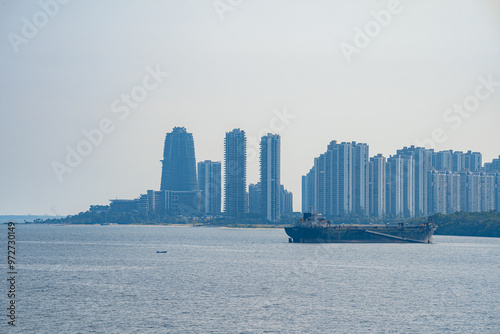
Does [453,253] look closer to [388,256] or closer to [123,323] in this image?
[388,256]

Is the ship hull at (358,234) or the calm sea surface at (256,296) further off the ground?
the ship hull at (358,234)

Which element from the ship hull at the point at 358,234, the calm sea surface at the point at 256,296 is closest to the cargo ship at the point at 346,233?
the ship hull at the point at 358,234

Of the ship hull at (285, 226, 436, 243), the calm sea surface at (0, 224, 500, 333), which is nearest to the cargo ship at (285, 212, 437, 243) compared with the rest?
the ship hull at (285, 226, 436, 243)

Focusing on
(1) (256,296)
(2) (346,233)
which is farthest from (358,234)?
(1) (256,296)

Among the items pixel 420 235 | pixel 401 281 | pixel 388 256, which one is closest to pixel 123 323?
pixel 401 281

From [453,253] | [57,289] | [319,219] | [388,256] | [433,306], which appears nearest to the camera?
[433,306]

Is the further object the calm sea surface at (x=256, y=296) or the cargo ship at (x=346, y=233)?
the cargo ship at (x=346, y=233)

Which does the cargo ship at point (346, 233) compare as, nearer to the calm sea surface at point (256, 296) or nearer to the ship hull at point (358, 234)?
the ship hull at point (358, 234)
